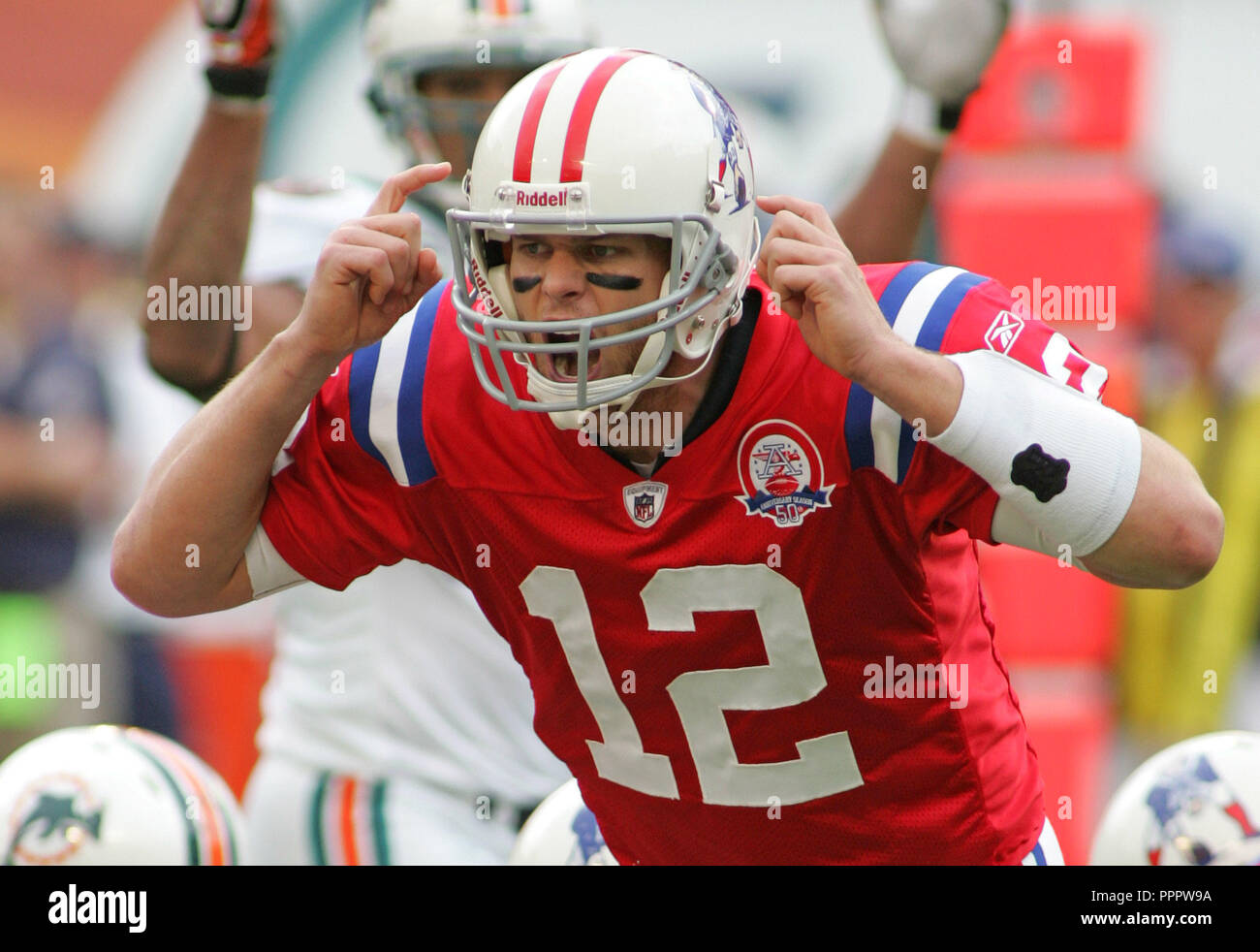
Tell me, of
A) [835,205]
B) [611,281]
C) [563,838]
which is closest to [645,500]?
[611,281]

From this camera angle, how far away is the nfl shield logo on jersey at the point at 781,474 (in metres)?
1.93

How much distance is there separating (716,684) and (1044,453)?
0.52 m

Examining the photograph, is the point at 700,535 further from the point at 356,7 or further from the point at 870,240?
the point at 356,7

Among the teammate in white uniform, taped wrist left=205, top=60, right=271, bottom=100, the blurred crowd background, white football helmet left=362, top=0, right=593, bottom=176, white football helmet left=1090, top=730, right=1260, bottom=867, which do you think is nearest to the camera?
white football helmet left=1090, top=730, right=1260, bottom=867

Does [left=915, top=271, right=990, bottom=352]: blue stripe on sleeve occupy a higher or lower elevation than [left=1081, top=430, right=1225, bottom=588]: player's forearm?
higher

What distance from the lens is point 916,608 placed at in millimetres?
1984

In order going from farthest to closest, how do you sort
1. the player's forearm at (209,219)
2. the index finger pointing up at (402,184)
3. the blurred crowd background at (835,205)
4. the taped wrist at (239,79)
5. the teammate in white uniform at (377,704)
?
the blurred crowd background at (835,205) < the teammate in white uniform at (377,704) < the player's forearm at (209,219) < the taped wrist at (239,79) < the index finger pointing up at (402,184)

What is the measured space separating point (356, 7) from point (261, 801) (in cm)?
411

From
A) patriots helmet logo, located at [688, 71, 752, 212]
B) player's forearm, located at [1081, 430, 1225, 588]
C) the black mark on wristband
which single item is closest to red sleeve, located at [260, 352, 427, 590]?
patriots helmet logo, located at [688, 71, 752, 212]

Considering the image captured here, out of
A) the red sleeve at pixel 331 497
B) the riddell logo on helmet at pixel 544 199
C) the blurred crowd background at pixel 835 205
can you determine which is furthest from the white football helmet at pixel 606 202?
the blurred crowd background at pixel 835 205

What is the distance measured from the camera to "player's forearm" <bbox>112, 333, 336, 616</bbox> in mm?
1954

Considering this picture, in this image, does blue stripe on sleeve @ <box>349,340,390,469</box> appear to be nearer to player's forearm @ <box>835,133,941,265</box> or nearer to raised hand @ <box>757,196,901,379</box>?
raised hand @ <box>757,196,901,379</box>

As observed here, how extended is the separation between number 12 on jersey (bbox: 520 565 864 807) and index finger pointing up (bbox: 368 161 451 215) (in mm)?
479

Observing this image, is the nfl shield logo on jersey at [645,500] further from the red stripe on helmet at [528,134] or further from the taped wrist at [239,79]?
the taped wrist at [239,79]
